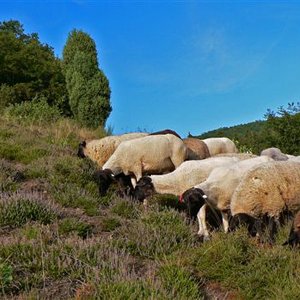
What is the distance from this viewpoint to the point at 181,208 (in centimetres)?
956

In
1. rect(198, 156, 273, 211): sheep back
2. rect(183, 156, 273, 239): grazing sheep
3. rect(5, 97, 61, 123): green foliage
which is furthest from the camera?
rect(5, 97, 61, 123): green foliage

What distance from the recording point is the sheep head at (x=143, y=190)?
1034cm

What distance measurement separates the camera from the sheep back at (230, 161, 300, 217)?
26.2 ft

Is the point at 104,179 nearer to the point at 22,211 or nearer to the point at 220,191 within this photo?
the point at 220,191

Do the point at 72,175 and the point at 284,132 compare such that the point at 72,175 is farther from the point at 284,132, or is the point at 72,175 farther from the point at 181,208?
the point at 284,132

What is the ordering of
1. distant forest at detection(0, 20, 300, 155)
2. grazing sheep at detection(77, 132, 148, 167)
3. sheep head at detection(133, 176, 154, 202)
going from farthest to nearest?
distant forest at detection(0, 20, 300, 155), grazing sheep at detection(77, 132, 148, 167), sheep head at detection(133, 176, 154, 202)

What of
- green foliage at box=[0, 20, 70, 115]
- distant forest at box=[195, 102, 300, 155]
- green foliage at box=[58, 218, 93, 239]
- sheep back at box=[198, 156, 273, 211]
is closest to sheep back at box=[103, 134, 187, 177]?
sheep back at box=[198, 156, 273, 211]

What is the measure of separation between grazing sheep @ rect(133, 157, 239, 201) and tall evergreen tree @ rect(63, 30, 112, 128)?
1383 centimetres

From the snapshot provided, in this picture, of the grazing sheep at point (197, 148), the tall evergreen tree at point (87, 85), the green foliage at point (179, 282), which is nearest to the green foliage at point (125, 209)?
the green foliage at point (179, 282)

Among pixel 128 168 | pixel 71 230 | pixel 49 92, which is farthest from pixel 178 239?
pixel 49 92

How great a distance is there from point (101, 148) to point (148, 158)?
103 inches

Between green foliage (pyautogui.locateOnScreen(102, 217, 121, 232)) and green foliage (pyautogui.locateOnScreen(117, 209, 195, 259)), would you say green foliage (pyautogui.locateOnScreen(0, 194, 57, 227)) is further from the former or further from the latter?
green foliage (pyautogui.locateOnScreen(117, 209, 195, 259))

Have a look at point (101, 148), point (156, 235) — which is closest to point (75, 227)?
point (156, 235)

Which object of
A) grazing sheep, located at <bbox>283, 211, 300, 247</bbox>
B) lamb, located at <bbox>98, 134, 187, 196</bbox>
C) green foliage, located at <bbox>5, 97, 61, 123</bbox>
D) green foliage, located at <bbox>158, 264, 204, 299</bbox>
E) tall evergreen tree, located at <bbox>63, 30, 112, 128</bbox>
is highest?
tall evergreen tree, located at <bbox>63, 30, 112, 128</bbox>
